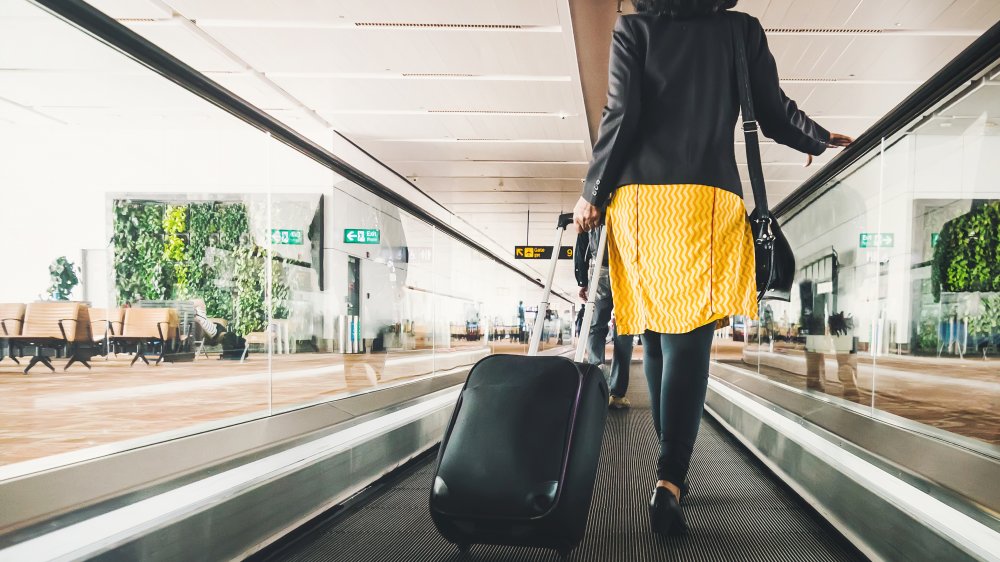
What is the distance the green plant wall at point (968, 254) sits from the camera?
312cm

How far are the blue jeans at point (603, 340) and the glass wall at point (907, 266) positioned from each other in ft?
3.44

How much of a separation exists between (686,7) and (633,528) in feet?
5.12

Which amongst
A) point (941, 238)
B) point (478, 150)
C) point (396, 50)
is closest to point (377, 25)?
point (396, 50)

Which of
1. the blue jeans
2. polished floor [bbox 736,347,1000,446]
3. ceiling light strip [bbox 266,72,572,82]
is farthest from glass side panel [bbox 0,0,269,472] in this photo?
ceiling light strip [bbox 266,72,572,82]

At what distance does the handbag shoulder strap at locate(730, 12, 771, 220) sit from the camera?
1867mm

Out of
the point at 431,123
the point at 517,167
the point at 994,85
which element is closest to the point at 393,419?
the point at 994,85

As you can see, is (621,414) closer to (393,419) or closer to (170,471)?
(393,419)

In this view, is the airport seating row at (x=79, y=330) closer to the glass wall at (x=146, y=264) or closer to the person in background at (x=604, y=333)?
the glass wall at (x=146, y=264)

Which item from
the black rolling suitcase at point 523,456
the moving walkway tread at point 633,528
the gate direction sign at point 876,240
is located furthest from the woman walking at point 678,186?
the gate direction sign at point 876,240

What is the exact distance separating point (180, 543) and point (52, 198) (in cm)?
143

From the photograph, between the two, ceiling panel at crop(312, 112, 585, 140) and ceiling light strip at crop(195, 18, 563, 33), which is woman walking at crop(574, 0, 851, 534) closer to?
ceiling light strip at crop(195, 18, 563, 33)

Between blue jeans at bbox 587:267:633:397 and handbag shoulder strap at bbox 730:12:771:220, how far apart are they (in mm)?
2175

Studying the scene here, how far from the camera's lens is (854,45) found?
8219 mm

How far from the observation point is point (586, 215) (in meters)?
1.99
